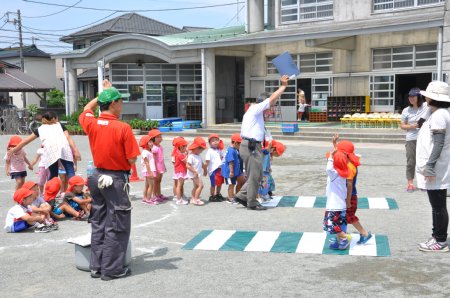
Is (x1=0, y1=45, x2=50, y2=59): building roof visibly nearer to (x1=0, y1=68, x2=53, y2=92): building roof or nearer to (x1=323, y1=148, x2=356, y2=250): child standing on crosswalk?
(x1=0, y1=68, x2=53, y2=92): building roof

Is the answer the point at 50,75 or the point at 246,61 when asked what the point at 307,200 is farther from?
the point at 50,75

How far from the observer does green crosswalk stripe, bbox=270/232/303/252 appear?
6301 mm

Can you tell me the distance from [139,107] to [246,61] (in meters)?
6.76

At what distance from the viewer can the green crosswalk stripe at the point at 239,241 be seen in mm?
6403

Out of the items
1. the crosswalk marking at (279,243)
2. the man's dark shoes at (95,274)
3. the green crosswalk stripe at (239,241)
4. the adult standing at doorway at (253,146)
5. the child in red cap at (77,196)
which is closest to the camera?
the man's dark shoes at (95,274)

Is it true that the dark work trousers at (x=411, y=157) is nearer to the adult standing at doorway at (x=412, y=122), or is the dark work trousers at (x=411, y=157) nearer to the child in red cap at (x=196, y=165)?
the adult standing at doorway at (x=412, y=122)

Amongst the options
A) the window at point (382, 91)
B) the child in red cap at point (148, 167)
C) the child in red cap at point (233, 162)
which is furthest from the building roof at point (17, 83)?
the child in red cap at point (233, 162)

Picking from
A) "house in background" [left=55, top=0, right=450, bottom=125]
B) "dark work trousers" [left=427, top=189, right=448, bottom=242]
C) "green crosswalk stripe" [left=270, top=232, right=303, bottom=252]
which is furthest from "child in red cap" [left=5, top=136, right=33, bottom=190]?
"house in background" [left=55, top=0, right=450, bottom=125]

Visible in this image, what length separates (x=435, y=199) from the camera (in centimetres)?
598

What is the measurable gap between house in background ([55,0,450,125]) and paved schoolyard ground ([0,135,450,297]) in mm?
13985

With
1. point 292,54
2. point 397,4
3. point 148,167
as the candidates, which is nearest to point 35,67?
point 292,54

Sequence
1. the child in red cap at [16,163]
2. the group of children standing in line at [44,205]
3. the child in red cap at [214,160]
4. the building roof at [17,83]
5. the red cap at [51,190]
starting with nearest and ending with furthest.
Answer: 1. the group of children standing in line at [44,205]
2. the red cap at [51,190]
3. the child in red cap at [16,163]
4. the child in red cap at [214,160]
5. the building roof at [17,83]

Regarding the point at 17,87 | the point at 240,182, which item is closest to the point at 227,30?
the point at 17,87

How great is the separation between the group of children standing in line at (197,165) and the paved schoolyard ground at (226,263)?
42 cm
